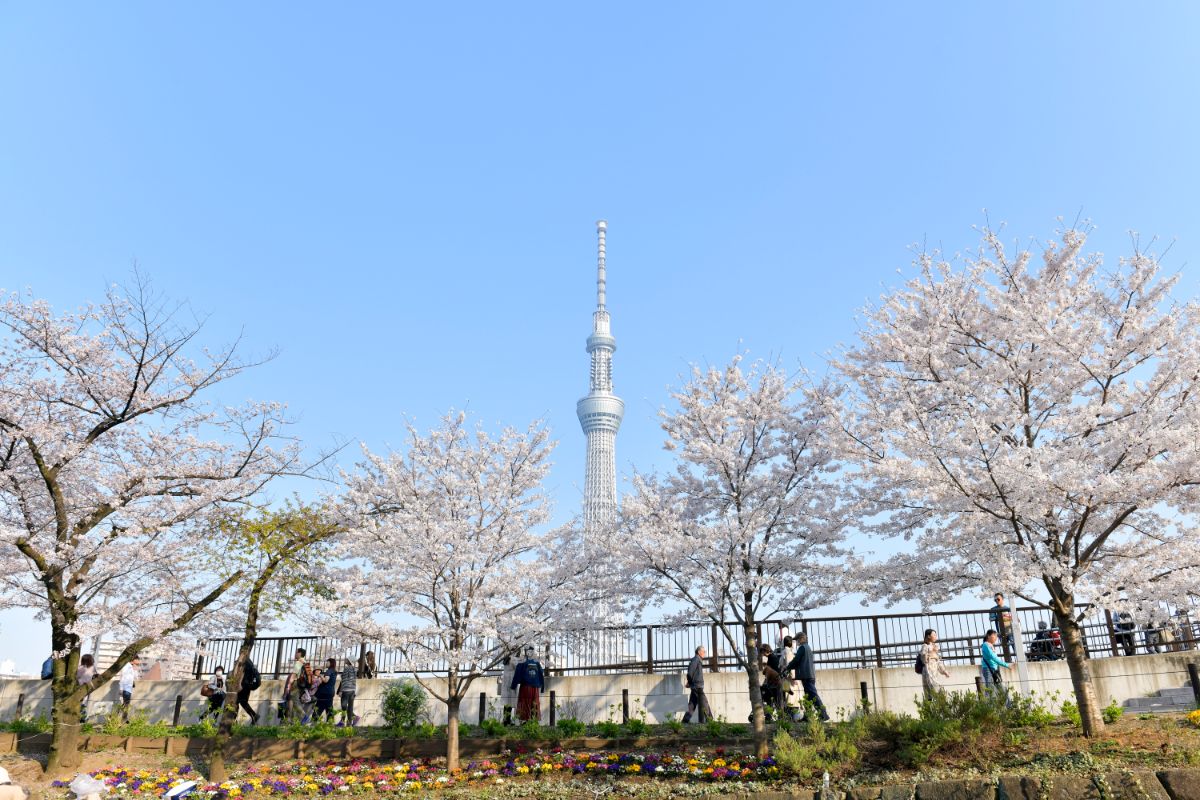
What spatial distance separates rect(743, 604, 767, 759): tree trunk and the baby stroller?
8.77 metres

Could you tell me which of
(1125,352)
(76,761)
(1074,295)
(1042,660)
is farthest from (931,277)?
(76,761)

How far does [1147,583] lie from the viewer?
11812mm

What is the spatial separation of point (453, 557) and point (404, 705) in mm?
5508

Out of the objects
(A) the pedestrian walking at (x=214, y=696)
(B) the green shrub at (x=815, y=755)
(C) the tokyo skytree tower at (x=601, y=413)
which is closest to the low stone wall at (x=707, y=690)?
(A) the pedestrian walking at (x=214, y=696)

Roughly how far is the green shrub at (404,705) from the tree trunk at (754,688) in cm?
742

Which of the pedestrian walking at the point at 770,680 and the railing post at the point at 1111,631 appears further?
the railing post at the point at 1111,631

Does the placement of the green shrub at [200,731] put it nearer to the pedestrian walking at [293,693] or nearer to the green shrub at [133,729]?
the green shrub at [133,729]

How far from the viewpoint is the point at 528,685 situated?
17.5 metres

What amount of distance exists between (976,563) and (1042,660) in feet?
24.1

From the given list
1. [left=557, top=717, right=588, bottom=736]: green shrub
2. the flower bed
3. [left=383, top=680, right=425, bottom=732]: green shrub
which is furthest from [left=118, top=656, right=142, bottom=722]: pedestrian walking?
[left=557, top=717, right=588, bottom=736]: green shrub

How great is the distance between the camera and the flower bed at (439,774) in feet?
41.6

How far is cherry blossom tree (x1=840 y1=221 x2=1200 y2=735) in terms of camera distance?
11906 mm

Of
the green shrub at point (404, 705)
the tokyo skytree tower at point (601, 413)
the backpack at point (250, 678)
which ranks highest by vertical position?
the tokyo skytree tower at point (601, 413)

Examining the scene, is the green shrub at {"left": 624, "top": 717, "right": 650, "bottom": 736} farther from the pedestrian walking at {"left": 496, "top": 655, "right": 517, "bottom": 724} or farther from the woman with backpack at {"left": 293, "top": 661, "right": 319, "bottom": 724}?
the woman with backpack at {"left": 293, "top": 661, "right": 319, "bottom": 724}
